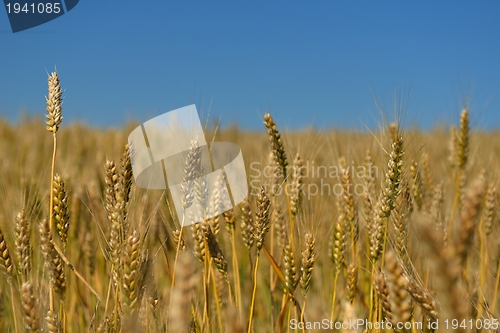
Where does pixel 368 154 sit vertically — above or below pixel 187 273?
A: below

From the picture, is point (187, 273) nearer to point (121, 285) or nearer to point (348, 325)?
point (348, 325)

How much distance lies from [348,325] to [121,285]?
60 cm

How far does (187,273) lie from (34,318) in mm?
564

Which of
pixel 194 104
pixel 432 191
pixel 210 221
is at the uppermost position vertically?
pixel 194 104

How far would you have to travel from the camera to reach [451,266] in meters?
0.54

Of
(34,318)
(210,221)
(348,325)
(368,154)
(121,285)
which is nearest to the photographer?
(348,325)

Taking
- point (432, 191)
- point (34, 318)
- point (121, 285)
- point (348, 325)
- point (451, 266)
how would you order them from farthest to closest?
point (432, 191), point (121, 285), point (34, 318), point (348, 325), point (451, 266)

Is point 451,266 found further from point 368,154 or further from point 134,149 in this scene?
point 368,154

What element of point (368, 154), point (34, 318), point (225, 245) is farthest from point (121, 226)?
A: point (225, 245)

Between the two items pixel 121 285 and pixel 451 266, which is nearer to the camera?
pixel 451 266

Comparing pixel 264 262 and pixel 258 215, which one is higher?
pixel 258 215

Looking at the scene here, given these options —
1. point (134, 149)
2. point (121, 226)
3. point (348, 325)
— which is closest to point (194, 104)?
point (134, 149)

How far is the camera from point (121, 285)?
42.7 inches

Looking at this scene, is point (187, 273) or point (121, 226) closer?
point (187, 273)
